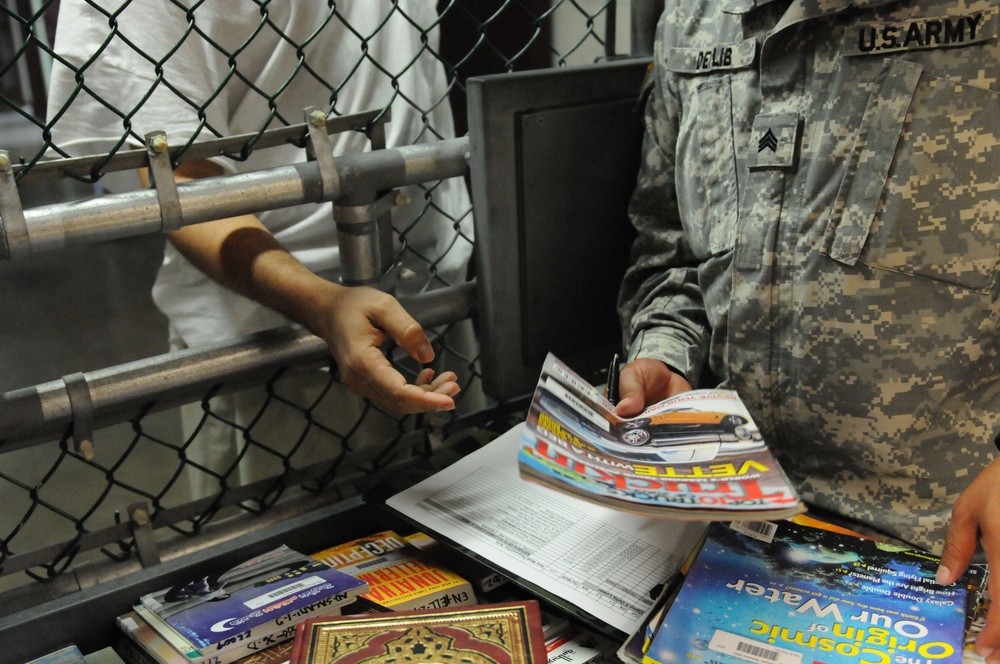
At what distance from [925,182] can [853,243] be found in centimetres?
9

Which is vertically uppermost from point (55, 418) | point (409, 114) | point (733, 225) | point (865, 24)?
point (865, 24)

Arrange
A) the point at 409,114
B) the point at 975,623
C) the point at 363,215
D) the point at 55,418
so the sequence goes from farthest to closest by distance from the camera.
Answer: the point at 409,114 → the point at 363,215 → the point at 55,418 → the point at 975,623

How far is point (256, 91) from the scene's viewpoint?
1000 mm

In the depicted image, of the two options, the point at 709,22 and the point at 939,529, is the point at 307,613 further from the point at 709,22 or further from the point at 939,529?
the point at 709,22

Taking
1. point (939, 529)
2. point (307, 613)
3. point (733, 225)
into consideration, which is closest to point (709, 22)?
point (733, 225)

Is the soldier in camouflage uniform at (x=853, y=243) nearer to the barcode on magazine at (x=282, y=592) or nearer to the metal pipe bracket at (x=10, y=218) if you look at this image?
the barcode on magazine at (x=282, y=592)

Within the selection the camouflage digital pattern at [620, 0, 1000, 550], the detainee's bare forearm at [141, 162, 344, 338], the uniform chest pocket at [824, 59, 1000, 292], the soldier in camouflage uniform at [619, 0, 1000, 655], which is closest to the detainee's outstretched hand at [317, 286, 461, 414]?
the detainee's bare forearm at [141, 162, 344, 338]

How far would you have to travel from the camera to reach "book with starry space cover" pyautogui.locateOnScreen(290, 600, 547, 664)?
0.73m

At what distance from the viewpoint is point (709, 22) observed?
1078 mm

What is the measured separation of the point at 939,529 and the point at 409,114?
3.20 ft

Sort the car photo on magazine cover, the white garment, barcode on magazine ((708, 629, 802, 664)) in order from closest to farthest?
barcode on magazine ((708, 629, 802, 664)), the car photo on magazine cover, the white garment

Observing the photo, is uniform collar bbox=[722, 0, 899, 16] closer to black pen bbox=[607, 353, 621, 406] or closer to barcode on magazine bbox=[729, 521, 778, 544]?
black pen bbox=[607, 353, 621, 406]

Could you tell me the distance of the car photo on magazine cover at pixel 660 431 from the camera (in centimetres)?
82

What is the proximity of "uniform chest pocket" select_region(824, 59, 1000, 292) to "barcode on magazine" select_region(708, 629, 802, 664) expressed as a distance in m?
0.42
